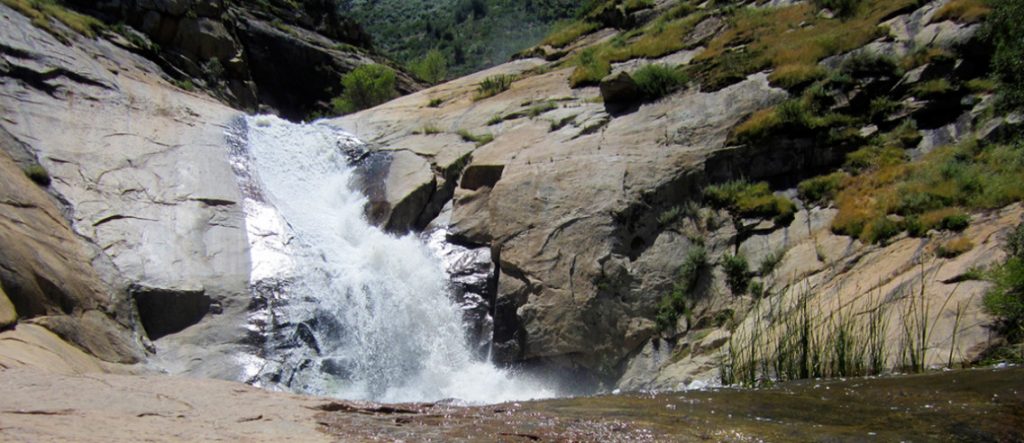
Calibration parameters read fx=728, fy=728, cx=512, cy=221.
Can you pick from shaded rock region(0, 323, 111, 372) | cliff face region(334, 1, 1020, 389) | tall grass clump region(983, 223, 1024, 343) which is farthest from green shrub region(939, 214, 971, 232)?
shaded rock region(0, 323, 111, 372)

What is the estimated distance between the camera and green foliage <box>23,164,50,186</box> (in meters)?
14.9

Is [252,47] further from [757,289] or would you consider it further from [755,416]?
[755,416]

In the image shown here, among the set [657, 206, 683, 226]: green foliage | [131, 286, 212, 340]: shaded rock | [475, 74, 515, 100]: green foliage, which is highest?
[475, 74, 515, 100]: green foliage

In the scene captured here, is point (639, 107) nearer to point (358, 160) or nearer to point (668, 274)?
point (668, 274)

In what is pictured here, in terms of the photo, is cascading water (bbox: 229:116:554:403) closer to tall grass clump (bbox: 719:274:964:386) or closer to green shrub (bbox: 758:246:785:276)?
green shrub (bbox: 758:246:785:276)

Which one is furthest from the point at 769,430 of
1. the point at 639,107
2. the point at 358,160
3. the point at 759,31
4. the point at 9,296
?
the point at 759,31

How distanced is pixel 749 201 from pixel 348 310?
8.77m

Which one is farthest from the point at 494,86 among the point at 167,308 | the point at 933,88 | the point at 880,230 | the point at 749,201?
the point at 880,230

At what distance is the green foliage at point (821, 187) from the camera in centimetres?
1516

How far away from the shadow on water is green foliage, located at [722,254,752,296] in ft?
19.8

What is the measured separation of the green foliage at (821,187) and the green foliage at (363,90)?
26264 millimetres

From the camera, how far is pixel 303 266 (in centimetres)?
1578

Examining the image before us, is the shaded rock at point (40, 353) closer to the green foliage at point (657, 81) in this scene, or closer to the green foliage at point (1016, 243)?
the green foliage at point (1016, 243)

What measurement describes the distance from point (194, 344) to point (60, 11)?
1694 cm
